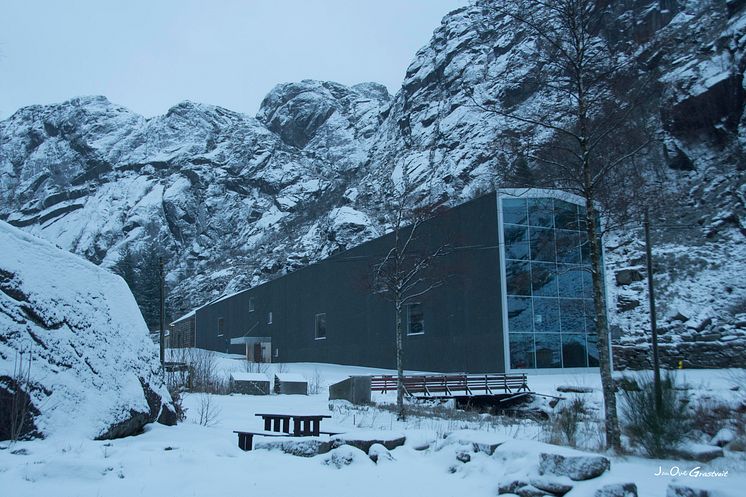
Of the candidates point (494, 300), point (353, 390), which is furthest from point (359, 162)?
point (353, 390)

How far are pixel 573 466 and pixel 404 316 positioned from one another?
32.8 meters

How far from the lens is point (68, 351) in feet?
30.4

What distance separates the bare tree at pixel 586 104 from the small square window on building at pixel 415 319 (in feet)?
85.3

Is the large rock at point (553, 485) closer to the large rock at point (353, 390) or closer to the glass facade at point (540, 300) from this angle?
the large rock at point (353, 390)

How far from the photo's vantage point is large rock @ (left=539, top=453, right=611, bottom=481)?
688cm

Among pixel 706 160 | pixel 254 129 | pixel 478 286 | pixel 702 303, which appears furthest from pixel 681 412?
pixel 254 129

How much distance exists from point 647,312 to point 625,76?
34.4 m

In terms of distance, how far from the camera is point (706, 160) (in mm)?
52312

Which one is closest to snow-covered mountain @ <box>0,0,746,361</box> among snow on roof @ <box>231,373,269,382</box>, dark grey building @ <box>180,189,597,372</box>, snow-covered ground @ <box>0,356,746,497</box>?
snow-covered ground @ <box>0,356,746,497</box>

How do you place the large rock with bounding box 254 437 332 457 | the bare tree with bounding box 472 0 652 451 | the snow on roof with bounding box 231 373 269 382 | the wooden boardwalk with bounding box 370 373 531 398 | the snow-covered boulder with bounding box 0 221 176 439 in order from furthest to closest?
the wooden boardwalk with bounding box 370 373 531 398
the snow on roof with bounding box 231 373 269 382
the bare tree with bounding box 472 0 652 451
the large rock with bounding box 254 437 332 457
the snow-covered boulder with bounding box 0 221 176 439

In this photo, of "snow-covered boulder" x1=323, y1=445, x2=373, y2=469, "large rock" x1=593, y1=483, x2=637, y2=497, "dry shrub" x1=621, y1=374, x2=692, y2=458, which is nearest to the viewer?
"large rock" x1=593, y1=483, x2=637, y2=497

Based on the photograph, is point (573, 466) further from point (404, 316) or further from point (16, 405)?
point (404, 316)

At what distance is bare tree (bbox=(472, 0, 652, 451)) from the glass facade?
1970cm

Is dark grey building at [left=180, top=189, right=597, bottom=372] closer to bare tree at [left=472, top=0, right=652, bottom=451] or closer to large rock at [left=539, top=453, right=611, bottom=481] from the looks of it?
bare tree at [left=472, top=0, right=652, bottom=451]
